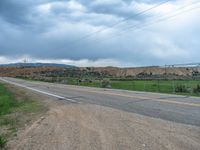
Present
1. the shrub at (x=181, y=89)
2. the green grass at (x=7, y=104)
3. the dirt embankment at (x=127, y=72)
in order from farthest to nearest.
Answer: the dirt embankment at (x=127, y=72), the shrub at (x=181, y=89), the green grass at (x=7, y=104)

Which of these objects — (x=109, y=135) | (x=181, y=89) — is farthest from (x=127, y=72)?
(x=109, y=135)

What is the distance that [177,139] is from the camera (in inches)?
272

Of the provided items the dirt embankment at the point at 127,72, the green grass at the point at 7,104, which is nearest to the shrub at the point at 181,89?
the dirt embankment at the point at 127,72

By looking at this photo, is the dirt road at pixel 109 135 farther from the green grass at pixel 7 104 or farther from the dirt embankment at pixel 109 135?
the green grass at pixel 7 104

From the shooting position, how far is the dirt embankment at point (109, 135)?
260 inches

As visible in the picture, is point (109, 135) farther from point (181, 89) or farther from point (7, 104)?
point (181, 89)

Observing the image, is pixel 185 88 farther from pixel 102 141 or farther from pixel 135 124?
pixel 102 141

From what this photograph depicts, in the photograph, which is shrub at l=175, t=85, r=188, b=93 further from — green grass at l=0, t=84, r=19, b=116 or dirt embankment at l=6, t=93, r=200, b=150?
dirt embankment at l=6, t=93, r=200, b=150

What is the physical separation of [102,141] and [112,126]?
5.66ft

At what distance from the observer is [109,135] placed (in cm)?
755

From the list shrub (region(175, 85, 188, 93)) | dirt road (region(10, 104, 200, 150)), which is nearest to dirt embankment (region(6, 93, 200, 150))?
dirt road (region(10, 104, 200, 150))

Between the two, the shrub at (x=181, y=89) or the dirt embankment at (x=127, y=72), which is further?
the dirt embankment at (x=127, y=72)

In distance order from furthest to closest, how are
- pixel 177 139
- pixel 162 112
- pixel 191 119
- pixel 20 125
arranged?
pixel 162 112, pixel 20 125, pixel 191 119, pixel 177 139

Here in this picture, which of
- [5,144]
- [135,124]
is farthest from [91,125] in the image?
[5,144]
